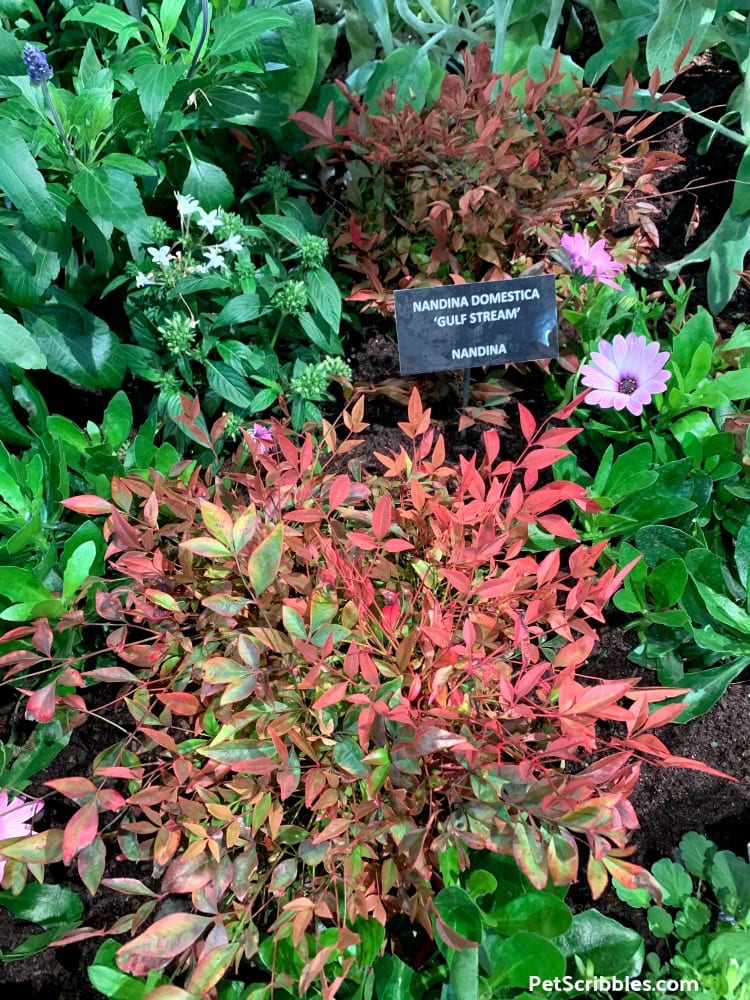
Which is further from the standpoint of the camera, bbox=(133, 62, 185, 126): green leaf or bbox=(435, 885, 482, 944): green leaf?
Answer: bbox=(133, 62, 185, 126): green leaf

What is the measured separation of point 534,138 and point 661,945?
Result: 49.3 inches

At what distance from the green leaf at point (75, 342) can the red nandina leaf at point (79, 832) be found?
789 millimetres

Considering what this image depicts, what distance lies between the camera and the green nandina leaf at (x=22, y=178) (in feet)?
3.39

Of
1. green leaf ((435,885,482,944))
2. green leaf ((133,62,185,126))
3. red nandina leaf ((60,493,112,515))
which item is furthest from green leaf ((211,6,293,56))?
green leaf ((435,885,482,944))

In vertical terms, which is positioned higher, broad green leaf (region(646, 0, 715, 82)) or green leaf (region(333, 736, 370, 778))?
broad green leaf (region(646, 0, 715, 82))

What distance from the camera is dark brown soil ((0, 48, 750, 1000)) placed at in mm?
950

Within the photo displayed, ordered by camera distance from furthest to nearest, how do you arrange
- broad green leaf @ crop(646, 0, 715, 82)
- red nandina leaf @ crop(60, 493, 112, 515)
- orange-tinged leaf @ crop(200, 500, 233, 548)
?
broad green leaf @ crop(646, 0, 715, 82), red nandina leaf @ crop(60, 493, 112, 515), orange-tinged leaf @ crop(200, 500, 233, 548)

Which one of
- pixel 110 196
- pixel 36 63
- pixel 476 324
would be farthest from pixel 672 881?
pixel 36 63

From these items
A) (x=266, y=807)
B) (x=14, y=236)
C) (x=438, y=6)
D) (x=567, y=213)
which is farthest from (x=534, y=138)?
(x=266, y=807)

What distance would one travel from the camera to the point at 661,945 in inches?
36.7

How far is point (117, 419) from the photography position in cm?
117

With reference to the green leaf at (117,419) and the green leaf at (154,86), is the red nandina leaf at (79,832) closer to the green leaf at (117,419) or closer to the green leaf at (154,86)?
the green leaf at (117,419)

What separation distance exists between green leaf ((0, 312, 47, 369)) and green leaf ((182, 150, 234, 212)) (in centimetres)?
40

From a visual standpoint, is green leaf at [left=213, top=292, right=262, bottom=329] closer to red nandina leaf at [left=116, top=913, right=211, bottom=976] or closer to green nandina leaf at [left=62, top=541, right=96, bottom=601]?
green nandina leaf at [left=62, top=541, right=96, bottom=601]
